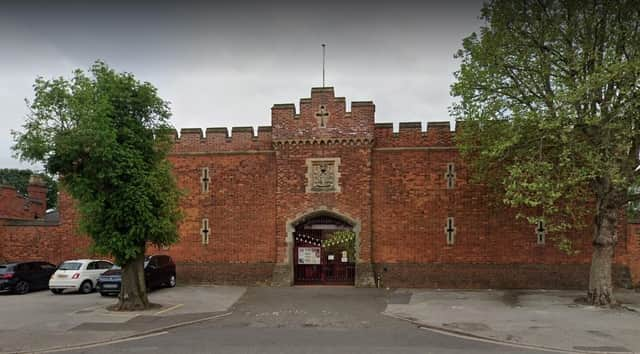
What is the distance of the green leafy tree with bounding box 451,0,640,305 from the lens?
16031 mm

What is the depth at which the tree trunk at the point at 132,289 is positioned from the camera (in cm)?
1716

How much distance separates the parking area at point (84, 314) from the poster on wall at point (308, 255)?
3.21m

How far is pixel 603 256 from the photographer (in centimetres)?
1750

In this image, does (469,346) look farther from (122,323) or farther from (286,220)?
(286,220)

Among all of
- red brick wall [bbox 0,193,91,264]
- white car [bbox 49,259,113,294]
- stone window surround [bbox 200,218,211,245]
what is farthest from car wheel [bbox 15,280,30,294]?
stone window surround [bbox 200,218,211,245]

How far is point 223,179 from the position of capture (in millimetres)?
24719

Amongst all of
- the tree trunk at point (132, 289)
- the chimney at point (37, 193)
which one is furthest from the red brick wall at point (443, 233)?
the chimney at point (37, 193)

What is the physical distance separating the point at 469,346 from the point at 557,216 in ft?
41.4

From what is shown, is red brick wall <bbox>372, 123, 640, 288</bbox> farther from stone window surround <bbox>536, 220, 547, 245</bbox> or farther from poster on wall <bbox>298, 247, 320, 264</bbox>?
poster on wall <bbox>298, 247, 320, 264</bbox>

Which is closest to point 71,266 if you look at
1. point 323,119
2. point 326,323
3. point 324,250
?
point 324,250

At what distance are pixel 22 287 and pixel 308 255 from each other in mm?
12244

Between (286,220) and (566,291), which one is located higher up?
(286,220)

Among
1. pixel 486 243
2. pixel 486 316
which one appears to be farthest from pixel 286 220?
pixel 486 316

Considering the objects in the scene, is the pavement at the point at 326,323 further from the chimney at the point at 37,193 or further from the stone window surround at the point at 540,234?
the chimney at the point at 37,193
